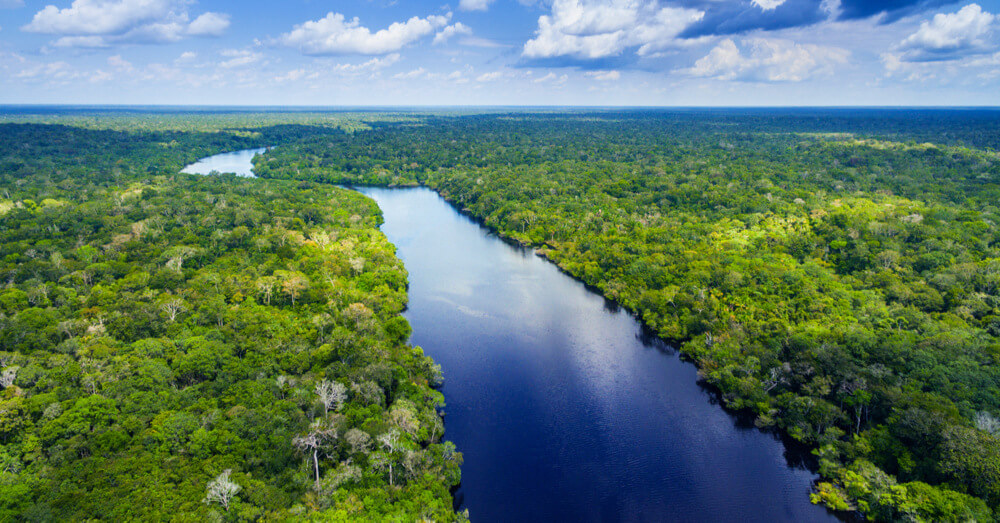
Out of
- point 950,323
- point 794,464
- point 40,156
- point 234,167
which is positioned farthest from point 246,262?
point 40,156

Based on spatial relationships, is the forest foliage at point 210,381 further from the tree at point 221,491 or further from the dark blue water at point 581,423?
the dark blue water at point 581,423

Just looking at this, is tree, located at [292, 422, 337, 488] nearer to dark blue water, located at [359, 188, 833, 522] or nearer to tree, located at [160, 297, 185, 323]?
dark blue water, located at [359, 188, 833, 522]

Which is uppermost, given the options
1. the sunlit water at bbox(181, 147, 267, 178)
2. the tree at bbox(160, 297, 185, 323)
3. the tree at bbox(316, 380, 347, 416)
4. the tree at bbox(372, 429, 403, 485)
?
the sunlit water at bbox(181, 147, 267, 178)

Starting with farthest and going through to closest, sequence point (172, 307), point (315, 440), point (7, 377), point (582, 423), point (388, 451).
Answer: point (172, 307) < point (582, 423) < point (7, 377) < point (388, 451) < point (315, 440)

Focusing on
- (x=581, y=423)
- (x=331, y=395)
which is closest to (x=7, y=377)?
(x=331, y=395)

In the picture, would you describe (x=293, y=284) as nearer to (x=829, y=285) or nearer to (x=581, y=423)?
(x=581, y=423)

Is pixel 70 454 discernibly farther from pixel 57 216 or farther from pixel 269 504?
pixel 57 216

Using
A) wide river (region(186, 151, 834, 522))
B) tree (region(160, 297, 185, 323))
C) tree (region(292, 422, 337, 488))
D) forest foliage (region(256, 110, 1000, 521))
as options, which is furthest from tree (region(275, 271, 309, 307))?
forest foliage (region(256, 110, 1000, 521))

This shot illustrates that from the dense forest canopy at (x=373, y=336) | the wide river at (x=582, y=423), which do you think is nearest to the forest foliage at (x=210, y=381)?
the dense forest canopy at (x=373, y=336)
